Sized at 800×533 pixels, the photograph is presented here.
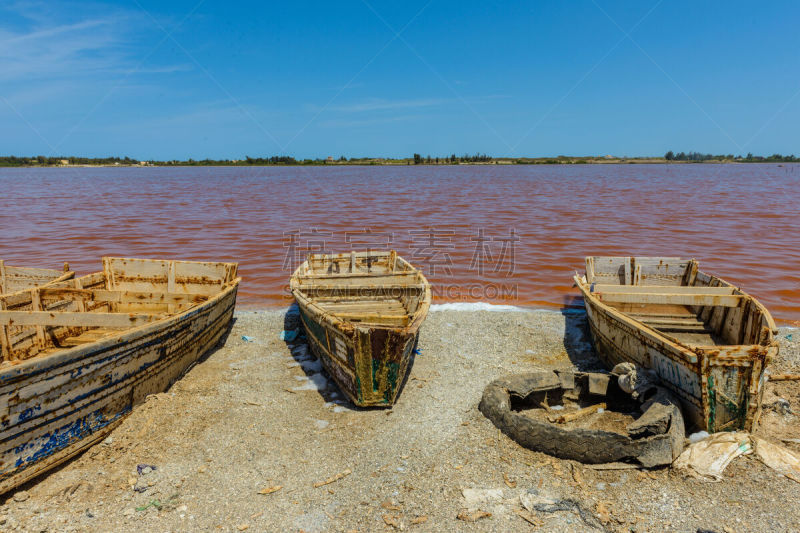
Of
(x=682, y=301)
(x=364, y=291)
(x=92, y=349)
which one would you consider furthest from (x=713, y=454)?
(x=92, y=349)

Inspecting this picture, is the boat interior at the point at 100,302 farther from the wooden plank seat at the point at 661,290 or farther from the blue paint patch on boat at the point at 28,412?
the wooden plank seat at the point at 661,290

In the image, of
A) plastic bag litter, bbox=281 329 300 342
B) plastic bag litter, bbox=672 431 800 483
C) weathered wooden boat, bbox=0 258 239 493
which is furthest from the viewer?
plastic bag litter, bbox=281 329 300 342

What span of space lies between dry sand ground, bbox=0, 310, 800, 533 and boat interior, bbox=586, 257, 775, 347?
1.17m

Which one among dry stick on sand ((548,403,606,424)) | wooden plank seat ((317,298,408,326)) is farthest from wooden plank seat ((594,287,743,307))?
wooden plank seat ((317,298,408,326))

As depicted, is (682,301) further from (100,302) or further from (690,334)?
(100,302)

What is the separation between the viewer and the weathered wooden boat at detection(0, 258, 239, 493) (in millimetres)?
4734

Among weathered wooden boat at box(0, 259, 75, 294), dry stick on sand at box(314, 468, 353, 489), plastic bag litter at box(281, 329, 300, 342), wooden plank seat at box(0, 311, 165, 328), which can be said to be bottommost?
dry stick on sand at box(314, 468, 353, 489)

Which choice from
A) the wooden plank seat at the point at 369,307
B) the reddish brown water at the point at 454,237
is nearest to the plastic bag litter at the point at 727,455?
the wooden plank seat at the point at 369,307

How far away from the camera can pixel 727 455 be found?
5.07 metres

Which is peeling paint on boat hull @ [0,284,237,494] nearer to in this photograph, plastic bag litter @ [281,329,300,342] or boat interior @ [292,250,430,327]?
plastic bag litter @ [281,329,300,342]

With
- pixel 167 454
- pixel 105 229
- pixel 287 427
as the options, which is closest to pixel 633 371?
pixel 287 427

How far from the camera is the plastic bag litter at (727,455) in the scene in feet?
16.1

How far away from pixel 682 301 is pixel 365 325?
5.28 meters

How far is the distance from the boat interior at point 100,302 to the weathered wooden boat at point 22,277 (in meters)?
0.98
